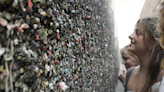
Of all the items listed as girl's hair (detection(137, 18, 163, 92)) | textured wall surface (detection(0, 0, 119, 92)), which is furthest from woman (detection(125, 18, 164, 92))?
textured wall surface (detection(0, 0, 119, 92))

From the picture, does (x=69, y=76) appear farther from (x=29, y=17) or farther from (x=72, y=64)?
(x=29, y=17)

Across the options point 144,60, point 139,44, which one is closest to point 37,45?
point 139,44

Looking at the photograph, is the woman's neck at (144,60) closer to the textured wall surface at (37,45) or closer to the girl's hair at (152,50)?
the girl's hair at (152,50)

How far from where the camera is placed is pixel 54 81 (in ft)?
1.28

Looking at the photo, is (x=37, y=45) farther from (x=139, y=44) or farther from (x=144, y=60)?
(x=144, y=60)

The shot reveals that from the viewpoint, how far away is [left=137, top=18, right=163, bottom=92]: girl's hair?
89 cm

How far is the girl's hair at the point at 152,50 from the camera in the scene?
887mm

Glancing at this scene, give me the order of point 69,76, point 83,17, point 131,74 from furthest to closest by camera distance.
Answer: point 131,74 < point 83,17 < point 69,76

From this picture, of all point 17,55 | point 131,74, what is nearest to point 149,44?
point 131,74

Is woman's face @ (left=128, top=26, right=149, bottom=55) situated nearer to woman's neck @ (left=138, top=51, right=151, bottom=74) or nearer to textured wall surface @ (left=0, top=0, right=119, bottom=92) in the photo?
woman's neck @ (left=138, top=51, right=151, bottom=74)

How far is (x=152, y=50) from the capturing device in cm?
91

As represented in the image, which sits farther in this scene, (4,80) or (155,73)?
(155,73)

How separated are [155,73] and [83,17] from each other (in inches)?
25.1

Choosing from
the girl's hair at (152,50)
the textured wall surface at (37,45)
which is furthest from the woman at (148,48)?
the textured wall surface at (37,45)
